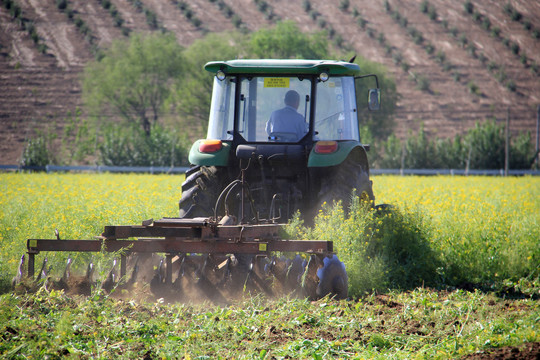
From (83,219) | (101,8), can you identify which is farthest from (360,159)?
(101,8)

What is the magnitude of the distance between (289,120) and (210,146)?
102cm

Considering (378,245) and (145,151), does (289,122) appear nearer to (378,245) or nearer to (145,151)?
(378,245)

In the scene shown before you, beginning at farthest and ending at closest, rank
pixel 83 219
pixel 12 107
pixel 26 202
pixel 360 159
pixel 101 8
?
pixel 101 8 → pixel 12 107 → pixel 26 202 → pixel 83 219 → pixel 360 159

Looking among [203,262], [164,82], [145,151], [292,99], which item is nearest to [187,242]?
[203,262]

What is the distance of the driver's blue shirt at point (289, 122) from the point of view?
743 centimetres

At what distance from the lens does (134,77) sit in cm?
5209

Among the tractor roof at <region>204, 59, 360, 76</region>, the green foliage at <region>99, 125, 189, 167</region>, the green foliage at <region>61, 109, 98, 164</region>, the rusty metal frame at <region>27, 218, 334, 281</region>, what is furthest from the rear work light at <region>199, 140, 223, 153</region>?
the green foliage at <region>61, 109, 98, 164</region>

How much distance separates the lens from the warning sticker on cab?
7.45m

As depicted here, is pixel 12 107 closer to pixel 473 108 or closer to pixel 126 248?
pixel 473 108

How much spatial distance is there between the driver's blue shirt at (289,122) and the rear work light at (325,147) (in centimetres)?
43

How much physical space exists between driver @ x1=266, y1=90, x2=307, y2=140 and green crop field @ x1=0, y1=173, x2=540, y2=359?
3.72ft

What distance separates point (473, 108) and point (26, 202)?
57.8 m

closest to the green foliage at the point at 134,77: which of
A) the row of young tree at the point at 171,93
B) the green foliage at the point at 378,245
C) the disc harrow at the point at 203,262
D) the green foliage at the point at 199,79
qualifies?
the row of young tree at the point at 171,93

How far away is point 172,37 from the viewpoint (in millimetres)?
55031
